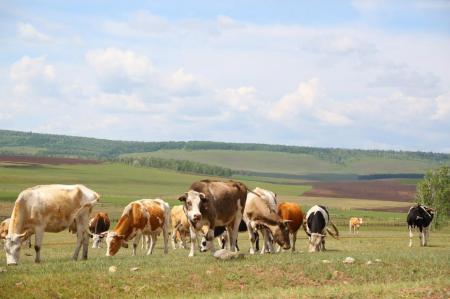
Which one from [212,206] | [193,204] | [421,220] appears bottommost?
[421,220]

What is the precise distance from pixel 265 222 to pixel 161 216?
475 cm

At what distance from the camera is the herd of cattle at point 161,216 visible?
79.2 ft

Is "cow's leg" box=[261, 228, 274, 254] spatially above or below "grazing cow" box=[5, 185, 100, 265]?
below

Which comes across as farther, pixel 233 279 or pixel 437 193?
pixel 437 193

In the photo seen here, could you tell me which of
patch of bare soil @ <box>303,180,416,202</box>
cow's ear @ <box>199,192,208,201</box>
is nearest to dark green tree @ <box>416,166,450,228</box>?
patch of bare soil @ <box>303,180,416,202</box>

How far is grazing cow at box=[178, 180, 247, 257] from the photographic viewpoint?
2453cm

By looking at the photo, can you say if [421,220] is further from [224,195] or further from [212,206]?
[212,206]

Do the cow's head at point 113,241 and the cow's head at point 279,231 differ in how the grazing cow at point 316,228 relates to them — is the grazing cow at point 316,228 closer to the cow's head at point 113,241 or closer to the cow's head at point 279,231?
the cow's head at point 279,231

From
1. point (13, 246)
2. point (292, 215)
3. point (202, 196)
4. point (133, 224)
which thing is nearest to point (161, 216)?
point (133, 224)

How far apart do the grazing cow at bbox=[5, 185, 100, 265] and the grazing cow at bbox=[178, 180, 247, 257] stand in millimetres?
3873

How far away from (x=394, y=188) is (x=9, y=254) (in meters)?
141

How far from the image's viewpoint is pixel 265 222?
2928 cm

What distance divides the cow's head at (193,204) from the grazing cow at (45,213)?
3687 mm

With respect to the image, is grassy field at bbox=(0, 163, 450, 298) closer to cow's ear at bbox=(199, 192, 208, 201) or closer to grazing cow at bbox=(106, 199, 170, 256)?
cow's ear at bbox=(199, 192, 208, 201)
